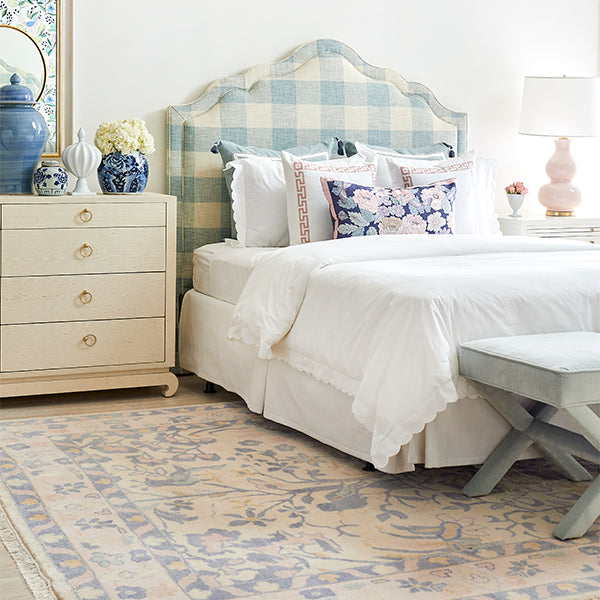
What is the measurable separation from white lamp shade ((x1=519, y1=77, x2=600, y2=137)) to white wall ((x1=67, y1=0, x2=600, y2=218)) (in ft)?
0.79

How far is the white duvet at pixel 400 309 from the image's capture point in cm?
258

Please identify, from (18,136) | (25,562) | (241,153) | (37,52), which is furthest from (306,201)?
(25,562)

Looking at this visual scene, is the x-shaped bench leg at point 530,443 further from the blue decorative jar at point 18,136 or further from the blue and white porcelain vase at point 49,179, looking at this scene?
the blue decorative jar at point 18,136

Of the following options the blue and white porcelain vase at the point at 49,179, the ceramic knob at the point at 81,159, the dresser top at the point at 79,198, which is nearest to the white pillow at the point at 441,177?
the dresser top at the point at 79,198

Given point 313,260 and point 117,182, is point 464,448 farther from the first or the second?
point 117,182

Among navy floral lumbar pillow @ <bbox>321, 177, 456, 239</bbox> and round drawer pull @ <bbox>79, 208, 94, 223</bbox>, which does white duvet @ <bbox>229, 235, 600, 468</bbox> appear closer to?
navy floral lumbar pillow @ <bbox>321, 177, 456, 239</bbox>

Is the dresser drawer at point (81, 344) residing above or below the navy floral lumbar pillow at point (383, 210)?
below

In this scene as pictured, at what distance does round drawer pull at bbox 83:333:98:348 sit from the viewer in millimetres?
3707

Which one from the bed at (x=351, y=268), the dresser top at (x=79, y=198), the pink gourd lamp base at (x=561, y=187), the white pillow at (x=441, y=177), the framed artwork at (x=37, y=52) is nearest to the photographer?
the bed at (x=351, y=268)

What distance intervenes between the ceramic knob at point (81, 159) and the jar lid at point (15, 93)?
0.23 m

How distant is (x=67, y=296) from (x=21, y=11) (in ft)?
3.99

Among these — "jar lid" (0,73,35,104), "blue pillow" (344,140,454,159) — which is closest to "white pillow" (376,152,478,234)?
"blue pillow" (344,140,454,159)

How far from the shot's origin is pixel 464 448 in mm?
2766

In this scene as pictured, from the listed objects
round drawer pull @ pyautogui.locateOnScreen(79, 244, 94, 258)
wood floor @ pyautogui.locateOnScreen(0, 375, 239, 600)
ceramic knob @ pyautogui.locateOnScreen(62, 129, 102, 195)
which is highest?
ceramic knob @ pyautogui.locateOnScreen(62, 129, 102, 195)
